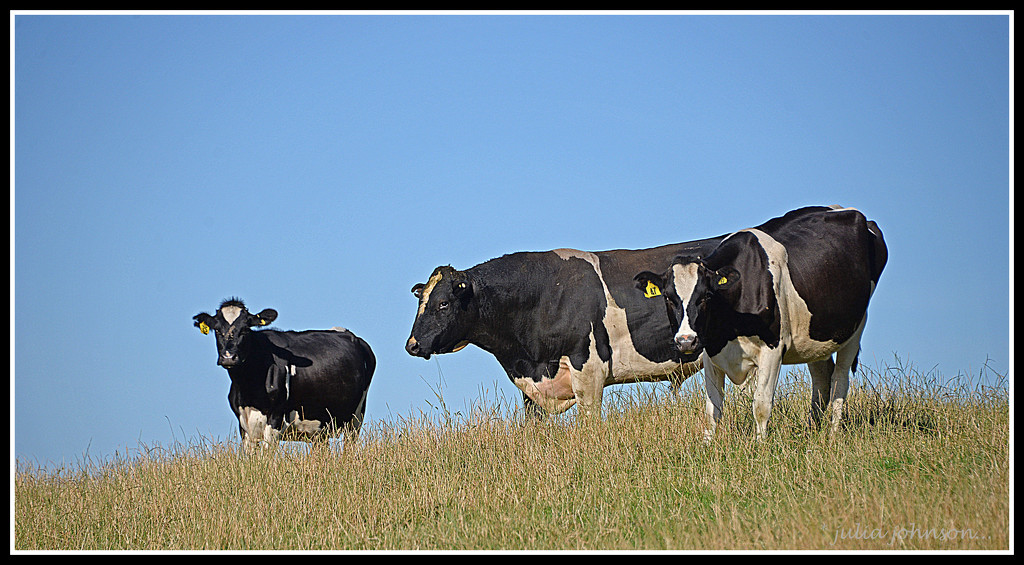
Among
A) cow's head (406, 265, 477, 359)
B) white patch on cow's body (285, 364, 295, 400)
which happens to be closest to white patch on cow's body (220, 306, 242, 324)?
white patch on cow's body (285, 364, 295, 400)

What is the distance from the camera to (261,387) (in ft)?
52.3

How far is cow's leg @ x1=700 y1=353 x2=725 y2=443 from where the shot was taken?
10672 mm

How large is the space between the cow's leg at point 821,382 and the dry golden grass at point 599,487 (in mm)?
357

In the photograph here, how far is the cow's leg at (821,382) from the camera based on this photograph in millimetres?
11570

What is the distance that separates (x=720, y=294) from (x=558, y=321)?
9.60 ft

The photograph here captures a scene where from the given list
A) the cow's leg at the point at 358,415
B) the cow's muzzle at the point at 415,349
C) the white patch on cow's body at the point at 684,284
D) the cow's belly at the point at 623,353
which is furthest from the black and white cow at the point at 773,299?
the cow's leg at the point at 358,415

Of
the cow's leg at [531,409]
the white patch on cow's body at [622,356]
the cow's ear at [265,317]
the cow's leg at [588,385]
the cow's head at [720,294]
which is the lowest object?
the cow's leg at [531,409]

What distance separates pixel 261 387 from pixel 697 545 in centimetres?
954

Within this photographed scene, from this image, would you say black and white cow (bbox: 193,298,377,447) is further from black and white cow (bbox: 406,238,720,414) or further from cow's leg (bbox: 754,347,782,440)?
cow's leg (bbox: 754,347,782,440)

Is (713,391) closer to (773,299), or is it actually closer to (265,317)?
(773,299)

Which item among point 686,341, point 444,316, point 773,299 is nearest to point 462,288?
point 444,316

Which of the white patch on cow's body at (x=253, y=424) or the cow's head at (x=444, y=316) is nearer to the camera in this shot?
the cow's head at (x=444, y=316)

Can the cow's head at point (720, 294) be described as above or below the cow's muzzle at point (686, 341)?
above

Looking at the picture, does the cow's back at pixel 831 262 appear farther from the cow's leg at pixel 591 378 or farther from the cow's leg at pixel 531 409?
the cow's leg at pixel 531 409
